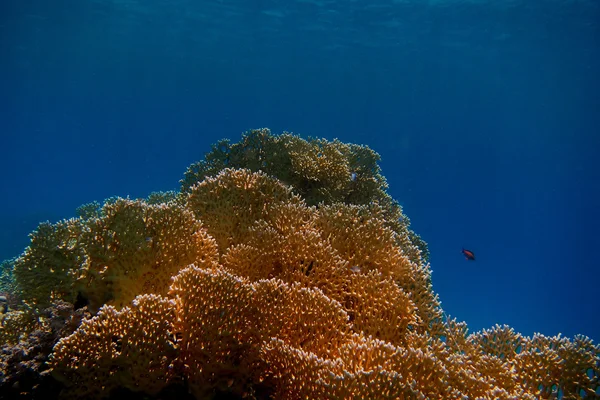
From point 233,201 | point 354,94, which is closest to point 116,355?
point 233,201

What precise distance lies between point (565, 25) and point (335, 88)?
205 ft

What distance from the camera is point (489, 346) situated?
12.4 feet

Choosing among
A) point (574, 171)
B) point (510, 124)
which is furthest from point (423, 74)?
point (574, 171)

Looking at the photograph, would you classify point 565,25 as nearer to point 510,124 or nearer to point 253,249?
point 253,249

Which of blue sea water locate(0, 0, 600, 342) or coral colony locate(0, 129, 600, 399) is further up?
blue sea water locate(0, 0, 600, 342)

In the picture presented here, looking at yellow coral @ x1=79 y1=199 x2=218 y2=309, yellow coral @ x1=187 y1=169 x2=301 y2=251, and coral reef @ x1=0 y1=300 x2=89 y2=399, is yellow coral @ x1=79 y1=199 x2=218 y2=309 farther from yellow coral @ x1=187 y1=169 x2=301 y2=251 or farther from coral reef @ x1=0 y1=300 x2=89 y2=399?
yellow coral @ x1=187 y1=169 x2=301 y2=251

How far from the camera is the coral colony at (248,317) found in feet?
8.83

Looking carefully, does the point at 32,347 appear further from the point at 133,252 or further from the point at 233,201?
the point at 233,201

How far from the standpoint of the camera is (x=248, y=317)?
2.89 m

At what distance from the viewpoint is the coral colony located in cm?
269

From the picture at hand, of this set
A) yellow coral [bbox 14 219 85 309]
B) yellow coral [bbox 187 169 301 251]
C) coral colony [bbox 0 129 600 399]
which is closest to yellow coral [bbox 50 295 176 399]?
coral colony [bbox 0 129 600 399]

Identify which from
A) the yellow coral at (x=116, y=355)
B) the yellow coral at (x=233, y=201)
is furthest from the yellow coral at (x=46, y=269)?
the yellow coral at (x=233, y=201)

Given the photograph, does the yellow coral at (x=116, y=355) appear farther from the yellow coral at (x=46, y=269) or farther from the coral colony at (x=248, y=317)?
the yellow coral at (x=46, y=269)

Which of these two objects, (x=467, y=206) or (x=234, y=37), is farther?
(x=467, y=206)
